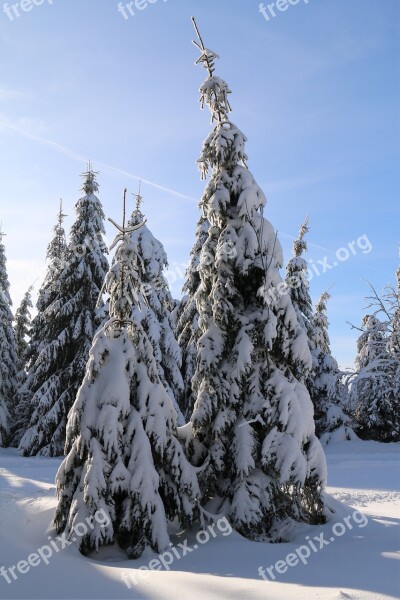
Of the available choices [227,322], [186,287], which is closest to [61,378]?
[186,287]

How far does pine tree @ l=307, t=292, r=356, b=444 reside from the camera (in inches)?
899

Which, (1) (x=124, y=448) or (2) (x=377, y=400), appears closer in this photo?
(1) (x=124, y=448)

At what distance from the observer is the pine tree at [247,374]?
8477 millimetres

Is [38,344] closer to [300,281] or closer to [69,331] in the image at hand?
[69,331]

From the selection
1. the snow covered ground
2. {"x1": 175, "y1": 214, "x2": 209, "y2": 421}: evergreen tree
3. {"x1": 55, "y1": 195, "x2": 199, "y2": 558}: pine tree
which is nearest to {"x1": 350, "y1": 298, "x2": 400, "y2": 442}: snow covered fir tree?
{"x1": 175, "y1": 214, "x2": 209, "y2": 421}: evergreen tree

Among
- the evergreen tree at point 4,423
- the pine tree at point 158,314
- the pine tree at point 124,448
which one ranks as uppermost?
the pine tree at point 158,314

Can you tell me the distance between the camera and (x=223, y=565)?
6.75 meters

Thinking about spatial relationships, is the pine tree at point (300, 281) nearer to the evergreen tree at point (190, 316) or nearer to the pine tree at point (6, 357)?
the evergreen tree at point (190, 316)

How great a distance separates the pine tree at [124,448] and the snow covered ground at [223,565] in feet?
1.34

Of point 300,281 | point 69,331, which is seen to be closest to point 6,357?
point 69,331

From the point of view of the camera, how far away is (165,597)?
5250mm

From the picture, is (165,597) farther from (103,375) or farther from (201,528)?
(103,375)

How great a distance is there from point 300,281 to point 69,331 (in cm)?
1231

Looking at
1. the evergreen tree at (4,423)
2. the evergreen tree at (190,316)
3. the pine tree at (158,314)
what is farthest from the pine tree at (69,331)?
the evergreen tree at (190,316)
